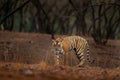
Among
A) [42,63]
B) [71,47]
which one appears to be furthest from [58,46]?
[42,63]

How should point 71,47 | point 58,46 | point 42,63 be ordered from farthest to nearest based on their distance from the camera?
1. point 71,47
2. point 58,46
3. point 42,63

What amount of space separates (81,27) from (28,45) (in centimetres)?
688

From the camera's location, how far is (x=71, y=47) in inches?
643

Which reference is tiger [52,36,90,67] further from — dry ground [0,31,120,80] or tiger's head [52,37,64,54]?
dry ground [0,31,120,80]

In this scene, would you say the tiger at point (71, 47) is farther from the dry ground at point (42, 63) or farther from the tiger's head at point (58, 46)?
the dry ground at point (42, 63)

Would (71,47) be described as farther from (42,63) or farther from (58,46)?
(42,63)

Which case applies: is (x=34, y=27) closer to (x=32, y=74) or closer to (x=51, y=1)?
(x=51, y=1)

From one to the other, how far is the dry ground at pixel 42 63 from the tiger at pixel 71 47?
55 centimetres

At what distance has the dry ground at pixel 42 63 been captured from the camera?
1247 centimetres

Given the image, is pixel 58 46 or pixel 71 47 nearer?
pixel 58 46

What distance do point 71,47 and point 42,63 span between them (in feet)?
7.47

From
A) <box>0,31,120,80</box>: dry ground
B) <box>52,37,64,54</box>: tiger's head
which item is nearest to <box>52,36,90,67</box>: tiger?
<box>52,37,64,54</box>: tiger's head

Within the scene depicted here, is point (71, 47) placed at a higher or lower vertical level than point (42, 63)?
higher

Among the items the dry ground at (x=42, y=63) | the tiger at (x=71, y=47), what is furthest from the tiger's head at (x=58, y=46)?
the dry ground at (x=42, y=63)
